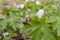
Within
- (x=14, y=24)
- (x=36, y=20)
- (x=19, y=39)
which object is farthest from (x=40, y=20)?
(x=19, y=39)

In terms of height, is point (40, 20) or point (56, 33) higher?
point (40, 20)

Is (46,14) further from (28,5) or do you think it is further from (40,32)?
(28,5)

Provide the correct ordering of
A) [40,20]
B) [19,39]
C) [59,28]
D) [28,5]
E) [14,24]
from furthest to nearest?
[28,5]
[19,39]
[14,24]
[40,20]
[59,28]

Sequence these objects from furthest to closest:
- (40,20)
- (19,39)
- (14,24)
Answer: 1. (19,39)
2. (14,24)
3. (40,20)

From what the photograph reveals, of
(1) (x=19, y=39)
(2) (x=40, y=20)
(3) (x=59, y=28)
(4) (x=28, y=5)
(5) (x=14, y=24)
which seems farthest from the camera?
(4) (x=28, y=5)

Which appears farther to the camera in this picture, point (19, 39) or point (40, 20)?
point (19, 39)

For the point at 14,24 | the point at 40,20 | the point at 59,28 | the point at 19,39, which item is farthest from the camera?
the point at 19,39

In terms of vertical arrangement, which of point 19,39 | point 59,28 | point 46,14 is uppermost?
point 46,14

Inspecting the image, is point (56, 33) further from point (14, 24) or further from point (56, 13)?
point (14, 24)

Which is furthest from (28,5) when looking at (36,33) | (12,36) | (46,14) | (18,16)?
(36,33)
